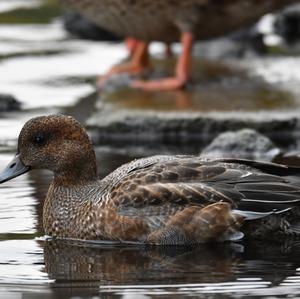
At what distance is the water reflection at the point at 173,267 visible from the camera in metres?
6.41

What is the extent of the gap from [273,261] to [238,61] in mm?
6427

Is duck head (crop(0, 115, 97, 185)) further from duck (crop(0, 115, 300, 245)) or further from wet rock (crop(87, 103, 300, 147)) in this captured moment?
wet rock (crop(87, 103, 300, 147))

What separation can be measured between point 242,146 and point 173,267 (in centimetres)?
303

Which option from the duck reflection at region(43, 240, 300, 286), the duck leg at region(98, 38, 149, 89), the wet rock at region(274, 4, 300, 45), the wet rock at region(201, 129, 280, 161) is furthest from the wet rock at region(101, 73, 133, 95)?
the duck reflection at region(43, 240, 300, 286)

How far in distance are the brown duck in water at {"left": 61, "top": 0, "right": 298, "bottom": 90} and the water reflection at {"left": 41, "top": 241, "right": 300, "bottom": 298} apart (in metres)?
4.32

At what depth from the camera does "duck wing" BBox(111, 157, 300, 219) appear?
7312 mm

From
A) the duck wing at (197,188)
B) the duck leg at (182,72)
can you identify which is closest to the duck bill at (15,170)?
the duck wing at (197,188)

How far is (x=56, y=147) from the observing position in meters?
7.73

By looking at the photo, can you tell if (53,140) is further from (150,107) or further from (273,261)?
(150,107)

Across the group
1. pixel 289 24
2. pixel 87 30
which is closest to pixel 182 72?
pixel 87 30

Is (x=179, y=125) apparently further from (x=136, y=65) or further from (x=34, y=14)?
(x=34, y=14)

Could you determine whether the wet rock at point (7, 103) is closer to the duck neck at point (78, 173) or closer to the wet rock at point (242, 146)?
the wet rock at point (242, 146)

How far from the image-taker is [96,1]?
1174 cm

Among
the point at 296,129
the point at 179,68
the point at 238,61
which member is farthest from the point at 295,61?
the point at 296,129
